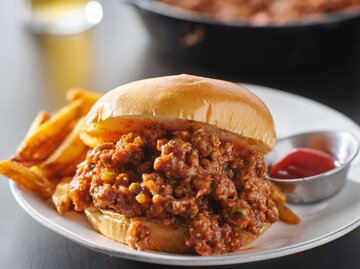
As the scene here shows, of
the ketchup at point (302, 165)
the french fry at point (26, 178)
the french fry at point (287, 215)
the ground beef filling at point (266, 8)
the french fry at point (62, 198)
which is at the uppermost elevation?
the ground beef filling at point (266, 8)

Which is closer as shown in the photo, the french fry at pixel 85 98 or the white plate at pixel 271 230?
the white plate at pixel 271 230

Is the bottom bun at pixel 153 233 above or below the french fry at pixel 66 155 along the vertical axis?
below

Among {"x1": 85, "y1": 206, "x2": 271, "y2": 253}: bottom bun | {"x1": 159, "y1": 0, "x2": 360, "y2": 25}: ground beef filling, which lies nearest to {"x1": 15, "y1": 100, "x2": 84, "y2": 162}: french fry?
{"x1": 85, "y1": 206, "x2": 271, "y2": 253}: bottom bun

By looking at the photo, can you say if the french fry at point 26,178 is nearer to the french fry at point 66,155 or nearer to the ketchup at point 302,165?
the french fry at point 66,155

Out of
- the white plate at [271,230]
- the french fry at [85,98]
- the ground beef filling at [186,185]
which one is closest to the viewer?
the white plate at [271,230]

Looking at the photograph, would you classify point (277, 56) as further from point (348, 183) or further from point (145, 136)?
point (145, 136)

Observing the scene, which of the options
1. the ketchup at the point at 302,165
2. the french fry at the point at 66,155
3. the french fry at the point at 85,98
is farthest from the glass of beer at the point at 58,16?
the ketchup at the point at 302,165

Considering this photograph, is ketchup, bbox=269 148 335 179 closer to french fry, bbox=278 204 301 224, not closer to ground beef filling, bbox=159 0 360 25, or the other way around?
french fry, bbox=278 204 301 224
